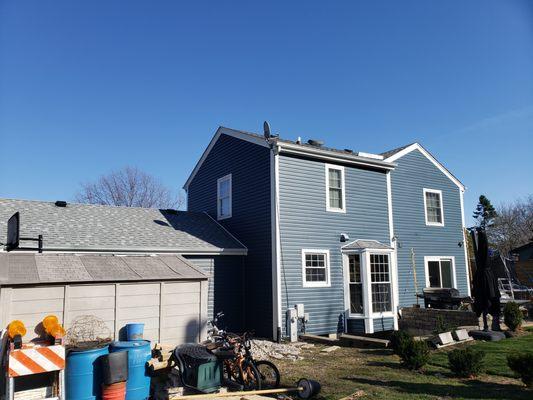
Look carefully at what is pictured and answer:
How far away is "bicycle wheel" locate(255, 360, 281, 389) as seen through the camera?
25.5ft

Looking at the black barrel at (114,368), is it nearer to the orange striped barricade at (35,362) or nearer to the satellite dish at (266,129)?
the orange striped barricade at (35,362)

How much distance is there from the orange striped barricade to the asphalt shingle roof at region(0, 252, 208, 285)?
2.55 m

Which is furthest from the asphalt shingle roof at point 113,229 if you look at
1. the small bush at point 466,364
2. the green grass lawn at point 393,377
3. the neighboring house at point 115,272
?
the small bush at point 466,364

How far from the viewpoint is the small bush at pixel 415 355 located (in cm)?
910

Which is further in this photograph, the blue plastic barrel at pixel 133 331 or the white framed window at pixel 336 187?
the white framed window at pixel 336 187

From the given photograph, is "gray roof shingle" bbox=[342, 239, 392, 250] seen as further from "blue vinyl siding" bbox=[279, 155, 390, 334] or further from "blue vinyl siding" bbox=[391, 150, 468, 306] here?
"blue vinyl siding" bbox=[391, 150, 468, 306]

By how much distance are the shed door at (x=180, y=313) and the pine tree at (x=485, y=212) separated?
51.5 metres

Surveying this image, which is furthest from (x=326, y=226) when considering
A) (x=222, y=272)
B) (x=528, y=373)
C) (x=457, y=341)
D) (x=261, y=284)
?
(x=528, y=373)

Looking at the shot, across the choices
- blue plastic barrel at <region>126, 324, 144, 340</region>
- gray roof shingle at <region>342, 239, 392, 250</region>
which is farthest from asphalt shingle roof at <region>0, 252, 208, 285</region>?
gray roof shingle at <region>342, 239, 392, 250</region>

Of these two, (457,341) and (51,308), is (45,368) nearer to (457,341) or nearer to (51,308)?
(51,308)

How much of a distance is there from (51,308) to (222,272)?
22.1 feet

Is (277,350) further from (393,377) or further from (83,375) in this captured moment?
(83,375)

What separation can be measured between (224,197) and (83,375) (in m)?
11.0

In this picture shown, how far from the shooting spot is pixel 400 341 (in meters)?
9.86
